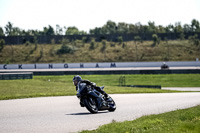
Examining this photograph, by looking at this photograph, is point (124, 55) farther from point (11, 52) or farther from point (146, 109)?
point (146, 109)

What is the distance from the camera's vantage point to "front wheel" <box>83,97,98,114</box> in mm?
13977

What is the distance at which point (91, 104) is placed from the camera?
14.2m

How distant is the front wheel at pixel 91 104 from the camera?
45.9 ft

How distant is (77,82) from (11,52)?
254 ft

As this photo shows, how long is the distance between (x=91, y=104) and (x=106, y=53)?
75.0 metres

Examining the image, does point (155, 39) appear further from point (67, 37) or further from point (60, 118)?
point (60, 118)

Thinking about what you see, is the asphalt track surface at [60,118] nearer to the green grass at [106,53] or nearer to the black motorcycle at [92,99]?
the black motorcycle at [92,99]

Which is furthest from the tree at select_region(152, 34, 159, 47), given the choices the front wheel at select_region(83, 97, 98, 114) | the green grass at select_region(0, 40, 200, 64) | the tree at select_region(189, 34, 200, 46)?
the front wheel at select_region(83, 97, 98, 114)

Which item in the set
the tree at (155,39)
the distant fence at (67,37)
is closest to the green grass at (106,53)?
the tree at (155,39)

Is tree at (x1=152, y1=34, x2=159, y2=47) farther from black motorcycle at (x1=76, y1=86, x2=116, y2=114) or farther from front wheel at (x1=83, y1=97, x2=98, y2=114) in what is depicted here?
front wheel at (x1=83, y1=97, x2=98, y2=114)

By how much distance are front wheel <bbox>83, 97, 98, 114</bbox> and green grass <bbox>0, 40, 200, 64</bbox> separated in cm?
6881

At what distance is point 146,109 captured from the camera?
53.0 ft

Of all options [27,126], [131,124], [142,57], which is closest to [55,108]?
[27,126]

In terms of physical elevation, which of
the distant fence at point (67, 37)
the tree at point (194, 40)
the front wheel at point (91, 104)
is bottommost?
the front wheel at point (91, 104)
